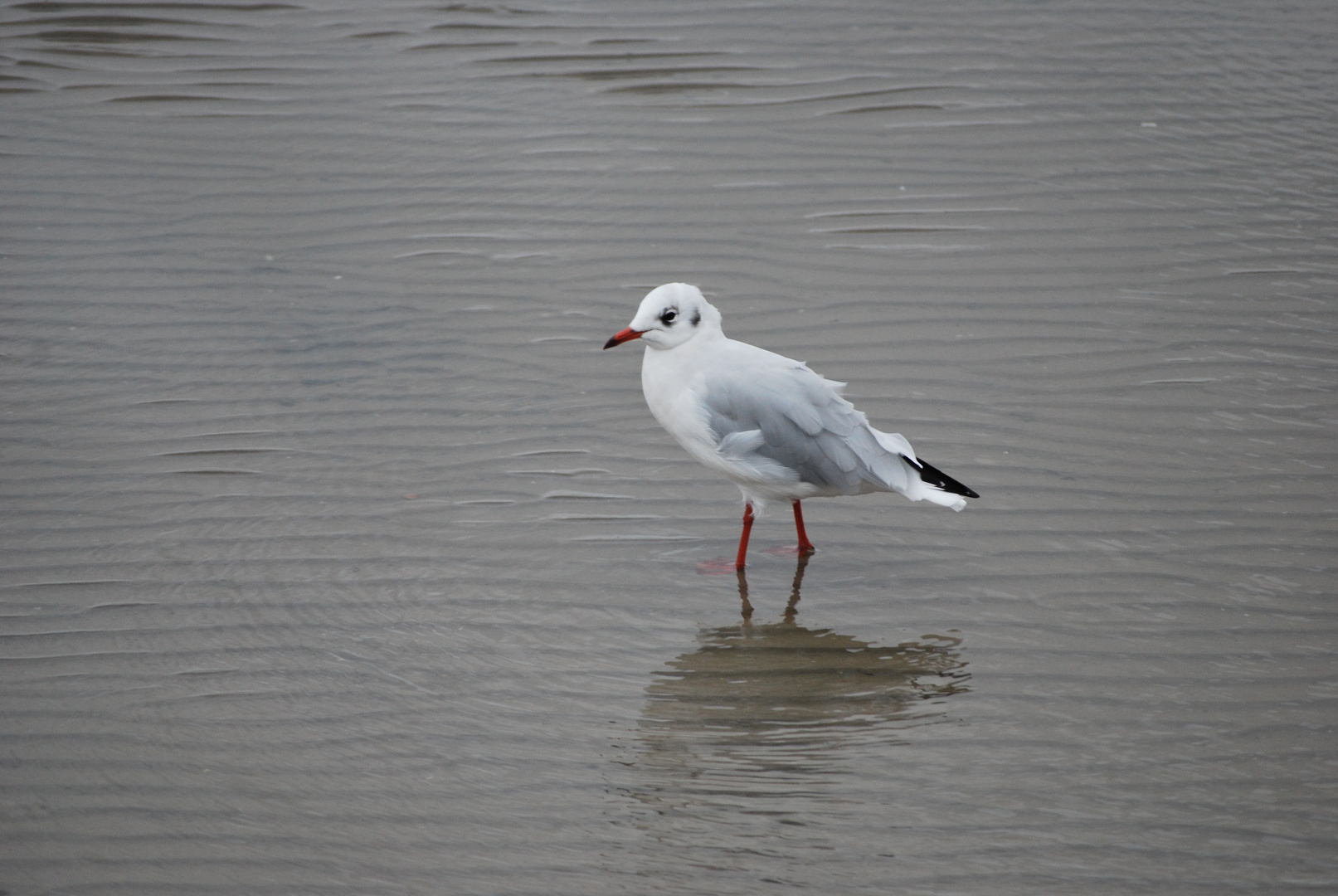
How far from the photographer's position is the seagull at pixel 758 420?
4.87 metres

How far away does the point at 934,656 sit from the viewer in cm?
442

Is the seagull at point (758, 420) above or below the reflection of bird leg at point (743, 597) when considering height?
above

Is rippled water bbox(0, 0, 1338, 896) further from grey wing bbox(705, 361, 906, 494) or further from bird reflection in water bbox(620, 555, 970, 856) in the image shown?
grey wing bbox(705, 361, 906, 494)

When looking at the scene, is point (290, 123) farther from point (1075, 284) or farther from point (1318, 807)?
point (1318, 807)

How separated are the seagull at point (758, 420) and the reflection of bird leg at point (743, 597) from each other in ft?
0.11

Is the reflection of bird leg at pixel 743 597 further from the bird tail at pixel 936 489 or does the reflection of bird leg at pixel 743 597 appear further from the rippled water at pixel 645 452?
the bird tail at pixel 936 489

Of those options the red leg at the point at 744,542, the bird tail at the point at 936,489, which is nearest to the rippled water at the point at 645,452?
the red leg at the point at 744,542

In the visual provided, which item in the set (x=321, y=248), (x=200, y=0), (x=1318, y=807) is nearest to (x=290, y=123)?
(x=321, y=248)

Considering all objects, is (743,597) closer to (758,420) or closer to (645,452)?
(758,420)

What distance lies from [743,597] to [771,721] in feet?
2.85

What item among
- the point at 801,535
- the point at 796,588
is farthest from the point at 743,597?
the point at 801,535

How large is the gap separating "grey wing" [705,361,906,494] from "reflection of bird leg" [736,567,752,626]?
1.48 feet

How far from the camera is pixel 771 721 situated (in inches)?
161

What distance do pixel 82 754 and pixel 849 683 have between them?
244cm
